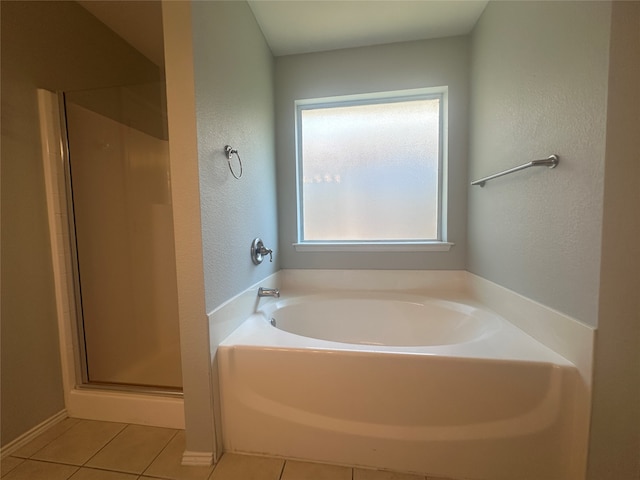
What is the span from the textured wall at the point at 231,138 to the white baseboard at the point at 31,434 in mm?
1150

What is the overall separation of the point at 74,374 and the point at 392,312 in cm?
192

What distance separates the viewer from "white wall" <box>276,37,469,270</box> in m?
1.76

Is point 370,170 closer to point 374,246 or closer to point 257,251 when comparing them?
point 374,246

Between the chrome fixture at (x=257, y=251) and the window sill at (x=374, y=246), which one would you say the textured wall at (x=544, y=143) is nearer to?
the window sill at (x=374, y=246)

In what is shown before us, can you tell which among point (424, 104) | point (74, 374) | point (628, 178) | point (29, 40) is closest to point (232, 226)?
point (74, 374)

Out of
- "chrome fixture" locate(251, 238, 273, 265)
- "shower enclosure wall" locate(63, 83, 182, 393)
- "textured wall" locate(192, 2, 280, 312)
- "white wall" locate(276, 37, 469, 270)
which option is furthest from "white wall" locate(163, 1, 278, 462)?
"white wall" locate(276, 37, 469, 270)

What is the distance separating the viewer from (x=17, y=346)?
120 centimetres

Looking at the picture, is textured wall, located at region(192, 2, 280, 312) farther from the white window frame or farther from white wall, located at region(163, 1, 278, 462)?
the white window frame

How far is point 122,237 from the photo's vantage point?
5.82 feet

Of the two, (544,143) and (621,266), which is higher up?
(544,143)

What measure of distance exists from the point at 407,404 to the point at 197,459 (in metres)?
0.92

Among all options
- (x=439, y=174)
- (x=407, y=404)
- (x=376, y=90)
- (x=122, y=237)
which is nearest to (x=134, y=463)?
(x=407, y=404)

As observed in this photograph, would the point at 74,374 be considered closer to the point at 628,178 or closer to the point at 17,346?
the point at 17,346

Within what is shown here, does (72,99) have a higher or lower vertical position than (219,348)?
higher
